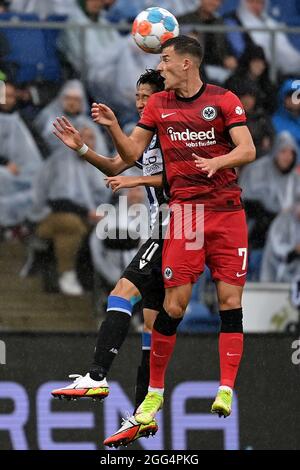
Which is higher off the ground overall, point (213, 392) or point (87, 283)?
point (87, 283)

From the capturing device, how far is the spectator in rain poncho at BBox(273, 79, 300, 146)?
1394 cm

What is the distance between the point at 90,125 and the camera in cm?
1341

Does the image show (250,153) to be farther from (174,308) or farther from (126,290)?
(126,290)

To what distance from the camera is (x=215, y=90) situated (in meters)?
9.50

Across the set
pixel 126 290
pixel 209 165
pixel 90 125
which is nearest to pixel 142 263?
pixel 126 290

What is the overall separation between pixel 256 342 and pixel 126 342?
4.27 ft

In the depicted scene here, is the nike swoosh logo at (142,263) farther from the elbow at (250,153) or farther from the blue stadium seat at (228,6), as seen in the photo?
the blue stadium seat at (228,6)

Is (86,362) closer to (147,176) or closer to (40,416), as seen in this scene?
(40,416)

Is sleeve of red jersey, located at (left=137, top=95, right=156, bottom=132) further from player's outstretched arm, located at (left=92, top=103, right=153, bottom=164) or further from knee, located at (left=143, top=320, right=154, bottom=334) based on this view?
knee, located at (left=143, top=320, right=154, bottom=334)

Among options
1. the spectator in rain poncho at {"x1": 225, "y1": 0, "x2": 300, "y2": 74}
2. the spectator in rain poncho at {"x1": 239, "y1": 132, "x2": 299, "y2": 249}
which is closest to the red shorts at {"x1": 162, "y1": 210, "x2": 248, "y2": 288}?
the spectator in rain poncho at {"x1": 239, "y1": 132, "x2": 299, "y2": 249}

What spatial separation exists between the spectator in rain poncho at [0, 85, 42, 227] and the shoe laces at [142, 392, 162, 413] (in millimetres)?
3813

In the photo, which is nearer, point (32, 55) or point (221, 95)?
point (221, 95)

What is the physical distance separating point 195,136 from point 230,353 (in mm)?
1643
